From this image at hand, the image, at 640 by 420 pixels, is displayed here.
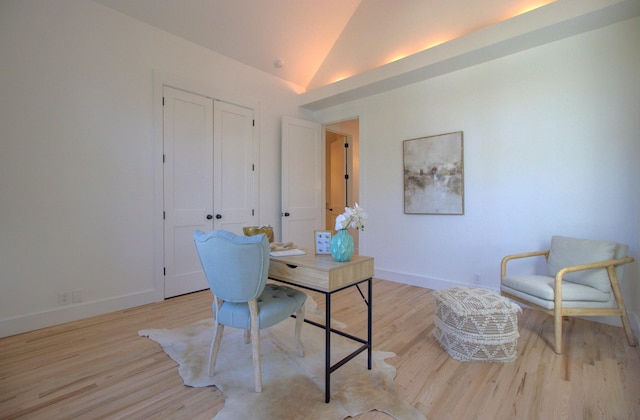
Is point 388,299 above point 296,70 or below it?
below

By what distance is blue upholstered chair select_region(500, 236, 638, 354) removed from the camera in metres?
2.22

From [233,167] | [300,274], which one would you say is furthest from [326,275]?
[233,167]

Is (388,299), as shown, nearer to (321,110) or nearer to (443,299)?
(443,299)

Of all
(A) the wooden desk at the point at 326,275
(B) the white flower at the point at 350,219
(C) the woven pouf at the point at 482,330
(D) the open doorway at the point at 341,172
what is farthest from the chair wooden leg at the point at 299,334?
(D) the open doorway at the point at 341,172

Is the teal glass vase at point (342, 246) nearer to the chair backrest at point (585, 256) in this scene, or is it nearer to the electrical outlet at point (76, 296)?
the chair backrest at point (585, 256)

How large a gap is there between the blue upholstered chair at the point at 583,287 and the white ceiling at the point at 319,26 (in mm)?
2368

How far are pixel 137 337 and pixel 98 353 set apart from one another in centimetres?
28

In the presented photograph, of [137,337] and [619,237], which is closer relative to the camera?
[137,337]

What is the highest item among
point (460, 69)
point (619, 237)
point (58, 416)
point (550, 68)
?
point (460, 69)

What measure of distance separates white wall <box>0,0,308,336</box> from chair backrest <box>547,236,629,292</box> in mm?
4105

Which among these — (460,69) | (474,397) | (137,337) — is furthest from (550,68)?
(137,337)

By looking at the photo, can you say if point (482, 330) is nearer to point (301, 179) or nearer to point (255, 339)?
point (255, 339)

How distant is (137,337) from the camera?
243cm

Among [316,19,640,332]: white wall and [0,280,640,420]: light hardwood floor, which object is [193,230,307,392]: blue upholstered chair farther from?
[316,19,640,332]: white wall
